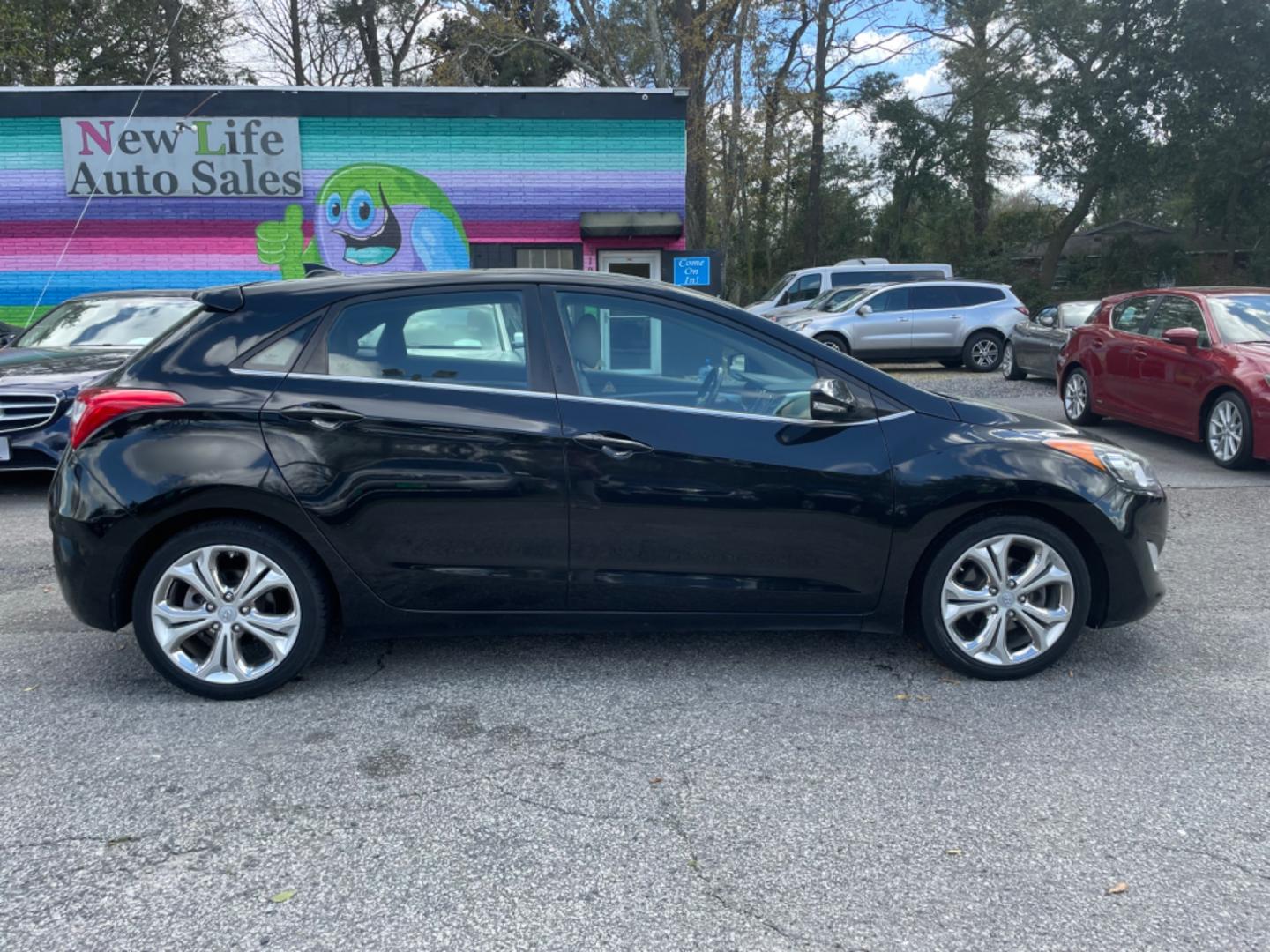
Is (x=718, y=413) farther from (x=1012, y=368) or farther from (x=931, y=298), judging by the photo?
(x=931, y=298)

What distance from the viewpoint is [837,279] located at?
21969mm

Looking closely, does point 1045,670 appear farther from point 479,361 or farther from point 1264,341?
point 1264,341

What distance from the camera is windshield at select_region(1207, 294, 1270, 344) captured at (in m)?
9.13

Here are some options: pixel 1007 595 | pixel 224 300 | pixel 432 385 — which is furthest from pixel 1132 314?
pixel 224 300

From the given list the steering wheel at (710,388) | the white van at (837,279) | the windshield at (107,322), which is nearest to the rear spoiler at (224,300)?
the steering wheel at (710,388)

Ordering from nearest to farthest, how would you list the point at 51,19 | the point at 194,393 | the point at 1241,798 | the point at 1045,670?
the point at 1241,798 < the point at 194,393 < the point at 1045,670 < the point at 51,19

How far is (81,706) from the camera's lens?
4.06 metres

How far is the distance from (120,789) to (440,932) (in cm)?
140

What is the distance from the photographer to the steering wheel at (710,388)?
4.14 metres

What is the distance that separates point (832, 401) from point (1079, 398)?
27.6 ft

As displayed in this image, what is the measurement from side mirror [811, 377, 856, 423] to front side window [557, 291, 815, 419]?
0.17 feet

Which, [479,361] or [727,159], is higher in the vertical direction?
[727,159]

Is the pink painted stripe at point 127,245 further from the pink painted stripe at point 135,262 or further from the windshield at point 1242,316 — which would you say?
the windshield at point 1242,316

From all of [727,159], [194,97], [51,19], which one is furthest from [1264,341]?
[51,19]
